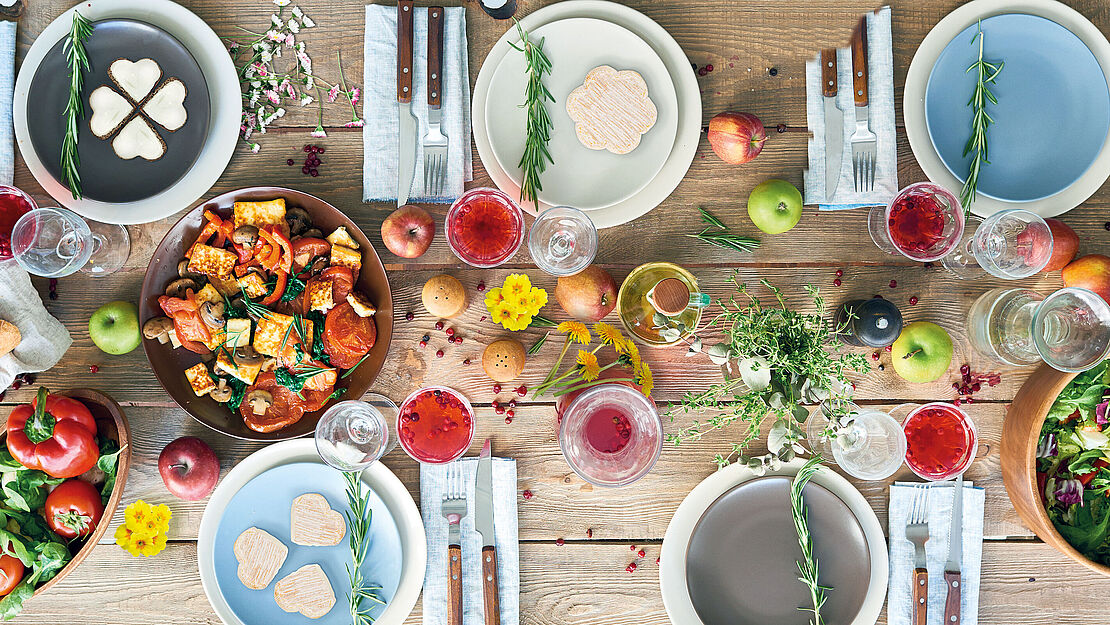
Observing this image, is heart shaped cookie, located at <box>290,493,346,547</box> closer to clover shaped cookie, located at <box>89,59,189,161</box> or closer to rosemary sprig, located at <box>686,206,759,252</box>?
clover shaped cookie, located at <box>89,59,189,161</box>

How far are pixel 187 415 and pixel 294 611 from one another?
463 millimetres

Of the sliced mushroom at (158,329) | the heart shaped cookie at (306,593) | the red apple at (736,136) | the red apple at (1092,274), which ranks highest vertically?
the red apple at (736,136)

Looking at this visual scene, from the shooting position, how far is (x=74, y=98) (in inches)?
52.4

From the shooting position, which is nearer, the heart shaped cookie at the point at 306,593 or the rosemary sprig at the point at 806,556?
the rosemary sprig at the point at 806,556

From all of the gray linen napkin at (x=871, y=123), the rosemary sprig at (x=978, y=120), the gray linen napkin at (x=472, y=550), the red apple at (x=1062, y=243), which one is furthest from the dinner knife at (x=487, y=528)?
the red apple at (x=1062, y=243)

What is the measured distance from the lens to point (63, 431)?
128 centimetres

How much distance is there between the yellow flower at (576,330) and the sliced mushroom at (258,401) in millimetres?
594

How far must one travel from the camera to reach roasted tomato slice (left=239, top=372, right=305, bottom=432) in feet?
4.38

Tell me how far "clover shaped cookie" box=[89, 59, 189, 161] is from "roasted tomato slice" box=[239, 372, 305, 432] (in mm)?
508

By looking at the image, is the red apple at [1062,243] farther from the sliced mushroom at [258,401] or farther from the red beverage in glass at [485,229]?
the sliced mushroom at [258,401]

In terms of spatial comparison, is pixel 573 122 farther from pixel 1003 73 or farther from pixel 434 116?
pixel 1003 73

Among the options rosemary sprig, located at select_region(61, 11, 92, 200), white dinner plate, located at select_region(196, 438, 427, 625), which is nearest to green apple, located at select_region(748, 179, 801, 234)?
white dinner plate, located at select_region(196, 438, 427, 625)

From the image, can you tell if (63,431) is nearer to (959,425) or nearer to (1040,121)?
(959,425)

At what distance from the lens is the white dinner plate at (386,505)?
4.52 feet
